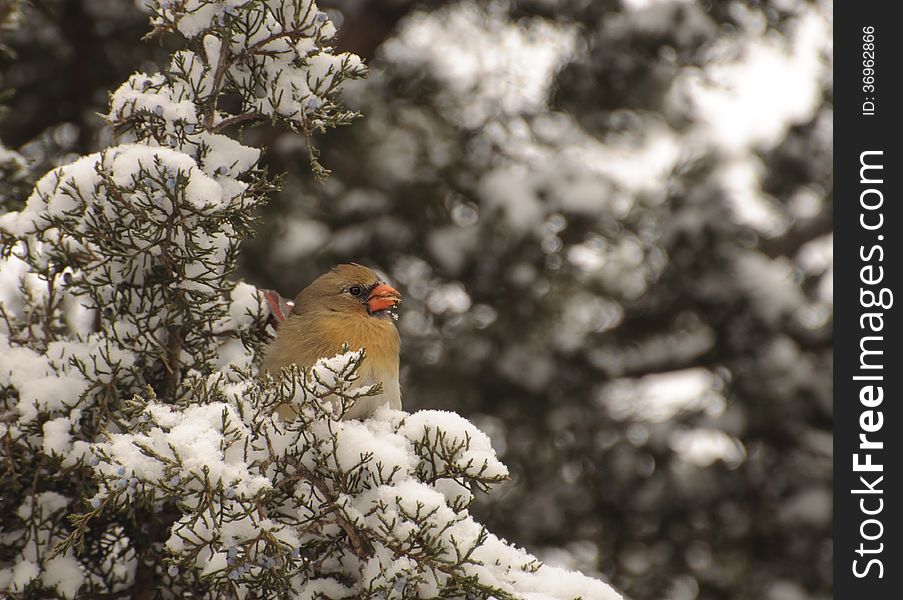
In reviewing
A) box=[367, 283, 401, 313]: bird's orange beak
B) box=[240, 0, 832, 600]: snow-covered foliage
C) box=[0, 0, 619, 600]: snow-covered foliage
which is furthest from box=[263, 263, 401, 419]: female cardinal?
box=[240, 0, 832, 600]: snow-covered foliage

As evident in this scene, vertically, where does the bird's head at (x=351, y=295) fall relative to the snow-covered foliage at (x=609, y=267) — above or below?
below

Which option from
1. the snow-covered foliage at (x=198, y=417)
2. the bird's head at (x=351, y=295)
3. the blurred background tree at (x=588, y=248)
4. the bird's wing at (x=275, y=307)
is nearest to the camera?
the snow-covered foliage at (x=198, y=417)

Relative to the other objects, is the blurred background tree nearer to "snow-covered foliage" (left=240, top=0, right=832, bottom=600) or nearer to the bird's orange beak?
"snow-covered foliage" (left=240, top=0, right=832, bottom=600)

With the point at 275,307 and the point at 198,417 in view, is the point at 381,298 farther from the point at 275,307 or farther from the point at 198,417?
the point at 198,417

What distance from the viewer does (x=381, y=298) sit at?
2.99m

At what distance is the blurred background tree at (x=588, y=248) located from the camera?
429 centimetres

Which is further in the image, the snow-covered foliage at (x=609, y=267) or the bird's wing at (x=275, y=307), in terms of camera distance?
the snow-covered foliage at (x=609, y=267)

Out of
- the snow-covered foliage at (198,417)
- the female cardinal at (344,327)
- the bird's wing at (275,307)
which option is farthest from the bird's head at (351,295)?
the snow-covered foliage at (198,417)

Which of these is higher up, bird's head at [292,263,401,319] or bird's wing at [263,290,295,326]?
bird's head at [292,263,401,319]

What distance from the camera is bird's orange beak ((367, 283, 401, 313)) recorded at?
2.99 m

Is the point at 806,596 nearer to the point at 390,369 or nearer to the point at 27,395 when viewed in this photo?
the point at 390,369

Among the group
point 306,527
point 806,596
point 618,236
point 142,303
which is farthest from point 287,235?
point 806,596

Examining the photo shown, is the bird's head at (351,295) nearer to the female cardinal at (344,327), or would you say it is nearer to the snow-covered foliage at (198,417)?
the female cardinal at (344,327)

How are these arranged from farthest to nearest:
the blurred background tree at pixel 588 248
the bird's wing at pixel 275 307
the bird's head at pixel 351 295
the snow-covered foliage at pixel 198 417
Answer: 1. the blurred background tree at pixel 588 248
2. the bird's head at pixel 351 295
3. the bird's wing at pixel 275 307
4. the snow-covered foliage at pixel 198 417
